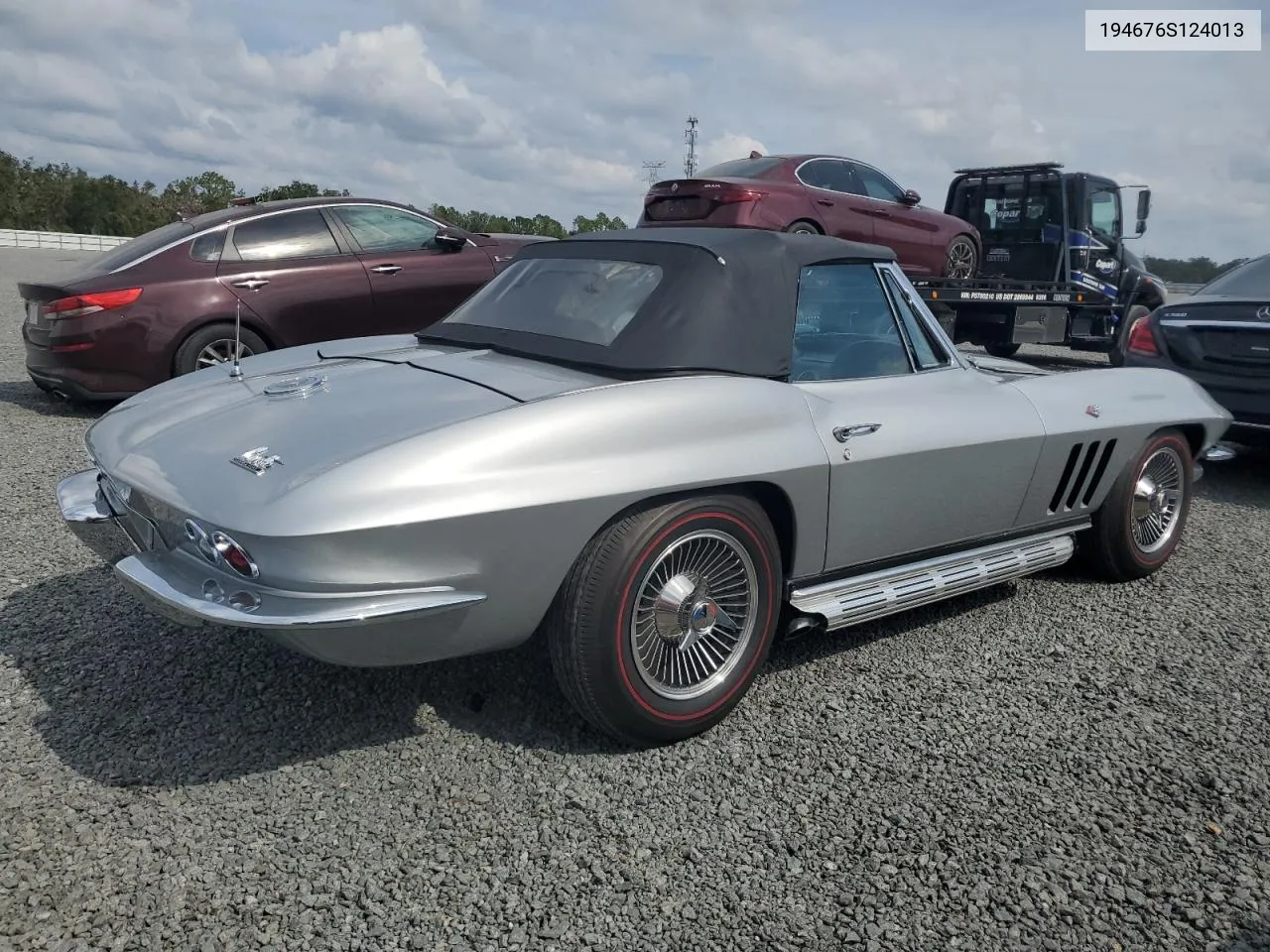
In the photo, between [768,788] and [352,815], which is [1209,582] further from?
[352,815]

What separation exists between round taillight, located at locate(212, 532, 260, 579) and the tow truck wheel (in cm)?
928

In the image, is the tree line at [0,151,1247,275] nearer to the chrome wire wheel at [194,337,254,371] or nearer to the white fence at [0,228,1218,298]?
the white fence at [0,228,1218,298]

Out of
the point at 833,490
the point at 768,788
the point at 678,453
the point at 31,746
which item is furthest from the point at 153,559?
the point at 833,490

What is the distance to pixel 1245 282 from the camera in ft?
22.6

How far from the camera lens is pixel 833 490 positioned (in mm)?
3186

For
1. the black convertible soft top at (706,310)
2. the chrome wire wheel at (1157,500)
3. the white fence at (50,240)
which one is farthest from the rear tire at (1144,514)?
the white fence at (50,240)

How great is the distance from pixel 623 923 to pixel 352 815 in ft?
2.60

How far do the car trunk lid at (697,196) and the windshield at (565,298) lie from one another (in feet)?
16.1

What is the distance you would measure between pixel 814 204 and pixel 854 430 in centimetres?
621

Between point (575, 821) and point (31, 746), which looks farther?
point (31, 746)

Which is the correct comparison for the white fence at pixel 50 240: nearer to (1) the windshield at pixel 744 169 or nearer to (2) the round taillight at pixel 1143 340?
(1) the windshield at pixel 744 169

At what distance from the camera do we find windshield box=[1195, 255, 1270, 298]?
6.67 m

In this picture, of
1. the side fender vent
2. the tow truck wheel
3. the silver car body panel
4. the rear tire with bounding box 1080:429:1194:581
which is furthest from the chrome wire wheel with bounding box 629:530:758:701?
the tow truck wheel

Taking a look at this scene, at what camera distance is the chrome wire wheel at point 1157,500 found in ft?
14.7
